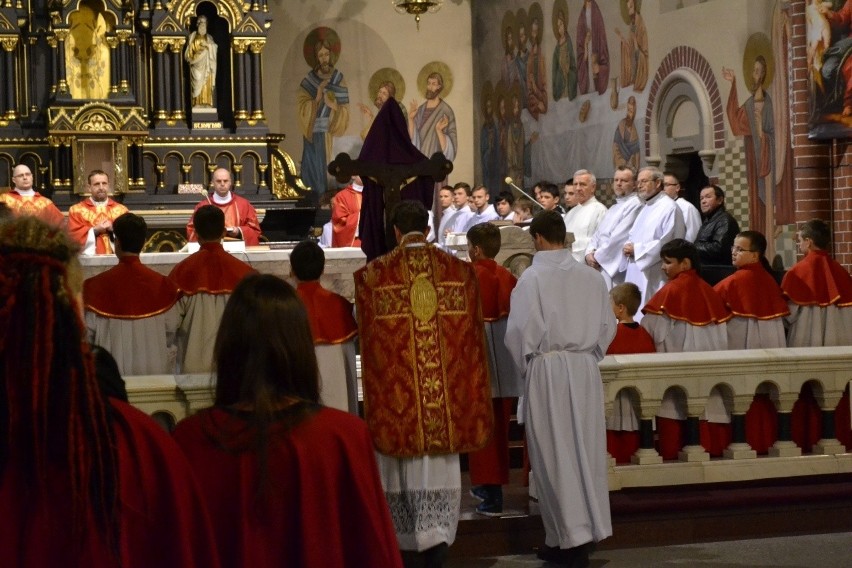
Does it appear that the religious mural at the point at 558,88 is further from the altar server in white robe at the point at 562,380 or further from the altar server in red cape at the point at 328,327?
the altar server in red cape at the point at 328,327

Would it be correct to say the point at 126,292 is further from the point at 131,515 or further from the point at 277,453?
the point at 131,515

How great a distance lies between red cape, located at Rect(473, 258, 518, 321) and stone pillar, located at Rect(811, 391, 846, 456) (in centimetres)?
167

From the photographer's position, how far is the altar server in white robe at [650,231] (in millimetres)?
10828

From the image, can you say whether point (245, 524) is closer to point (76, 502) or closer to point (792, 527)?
point (76, 502)

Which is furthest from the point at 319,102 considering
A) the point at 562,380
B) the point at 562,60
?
the point at 562,380

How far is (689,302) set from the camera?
23.1ft

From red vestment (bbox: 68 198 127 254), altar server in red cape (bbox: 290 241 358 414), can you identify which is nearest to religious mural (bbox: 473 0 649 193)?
red vestment (bbox: 68 198 127 254)

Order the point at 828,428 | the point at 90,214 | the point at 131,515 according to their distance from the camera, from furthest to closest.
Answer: the point at 90,214, the point at 828,428, the point at 131,515

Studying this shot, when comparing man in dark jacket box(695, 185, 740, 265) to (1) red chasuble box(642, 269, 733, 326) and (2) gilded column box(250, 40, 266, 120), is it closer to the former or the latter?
(1) red chasuble box(642, 269, 733, 326)

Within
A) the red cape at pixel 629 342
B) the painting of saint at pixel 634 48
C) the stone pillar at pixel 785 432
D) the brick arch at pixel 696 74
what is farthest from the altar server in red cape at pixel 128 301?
the painting of saint at pixel 634 48

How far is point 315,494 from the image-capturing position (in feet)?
9.68

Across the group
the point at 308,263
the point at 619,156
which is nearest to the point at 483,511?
the point at 308,263

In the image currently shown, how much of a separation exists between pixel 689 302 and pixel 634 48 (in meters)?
8.50

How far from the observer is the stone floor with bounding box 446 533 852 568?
582 cm
